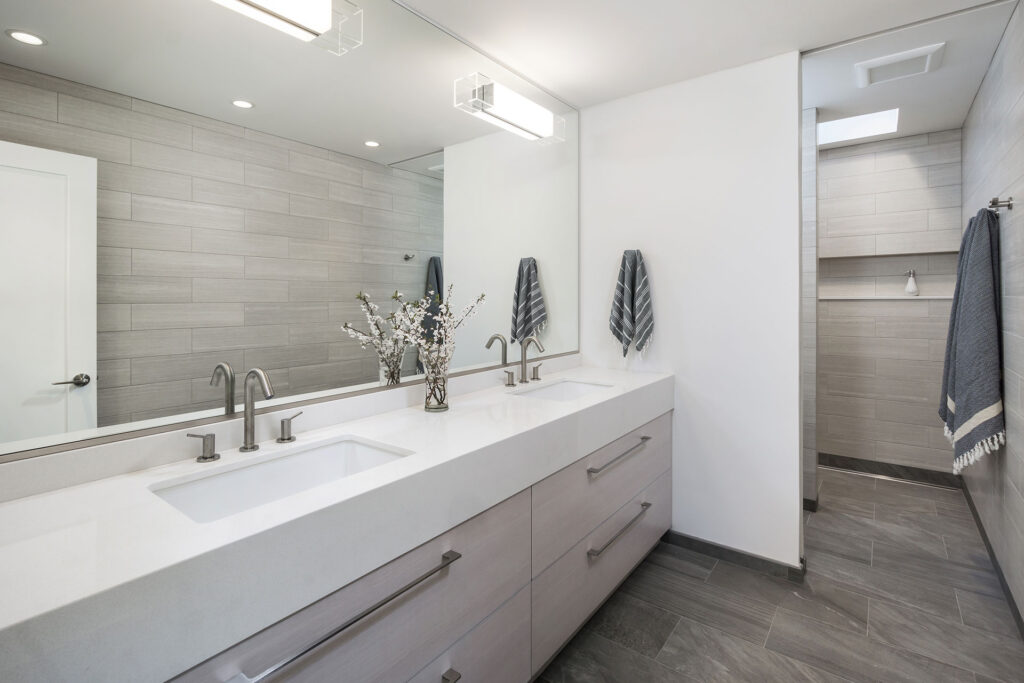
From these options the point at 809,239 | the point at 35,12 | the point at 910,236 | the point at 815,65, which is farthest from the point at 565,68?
the point at 910,236

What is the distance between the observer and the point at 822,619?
2021 mm

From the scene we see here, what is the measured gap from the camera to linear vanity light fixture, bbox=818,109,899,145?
321 centimetres

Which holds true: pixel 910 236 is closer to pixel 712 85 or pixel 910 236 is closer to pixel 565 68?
pixel 712 85

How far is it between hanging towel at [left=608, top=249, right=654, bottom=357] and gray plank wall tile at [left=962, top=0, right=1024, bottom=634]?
140cm

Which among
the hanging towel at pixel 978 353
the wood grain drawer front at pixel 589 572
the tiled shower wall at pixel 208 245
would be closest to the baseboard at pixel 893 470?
the hanging towel at pixel 978 353

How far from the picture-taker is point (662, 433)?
8.36ft

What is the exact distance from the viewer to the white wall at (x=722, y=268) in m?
2.32

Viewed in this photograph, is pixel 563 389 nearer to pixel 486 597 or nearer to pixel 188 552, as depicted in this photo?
pixel 486 597

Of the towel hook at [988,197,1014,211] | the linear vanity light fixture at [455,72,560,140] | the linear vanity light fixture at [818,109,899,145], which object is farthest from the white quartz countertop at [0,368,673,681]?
the linear vanity light fixture at [818,109,899,145]

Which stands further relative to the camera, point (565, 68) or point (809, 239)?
point (809, 239)

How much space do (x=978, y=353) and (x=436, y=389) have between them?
89.9 inches

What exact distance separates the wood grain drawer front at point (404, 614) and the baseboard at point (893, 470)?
3.27 metres

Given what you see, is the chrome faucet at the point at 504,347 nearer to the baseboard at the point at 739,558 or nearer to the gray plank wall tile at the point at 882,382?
the baseboard at the point at 739,558

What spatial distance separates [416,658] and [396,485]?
0.42 metres
